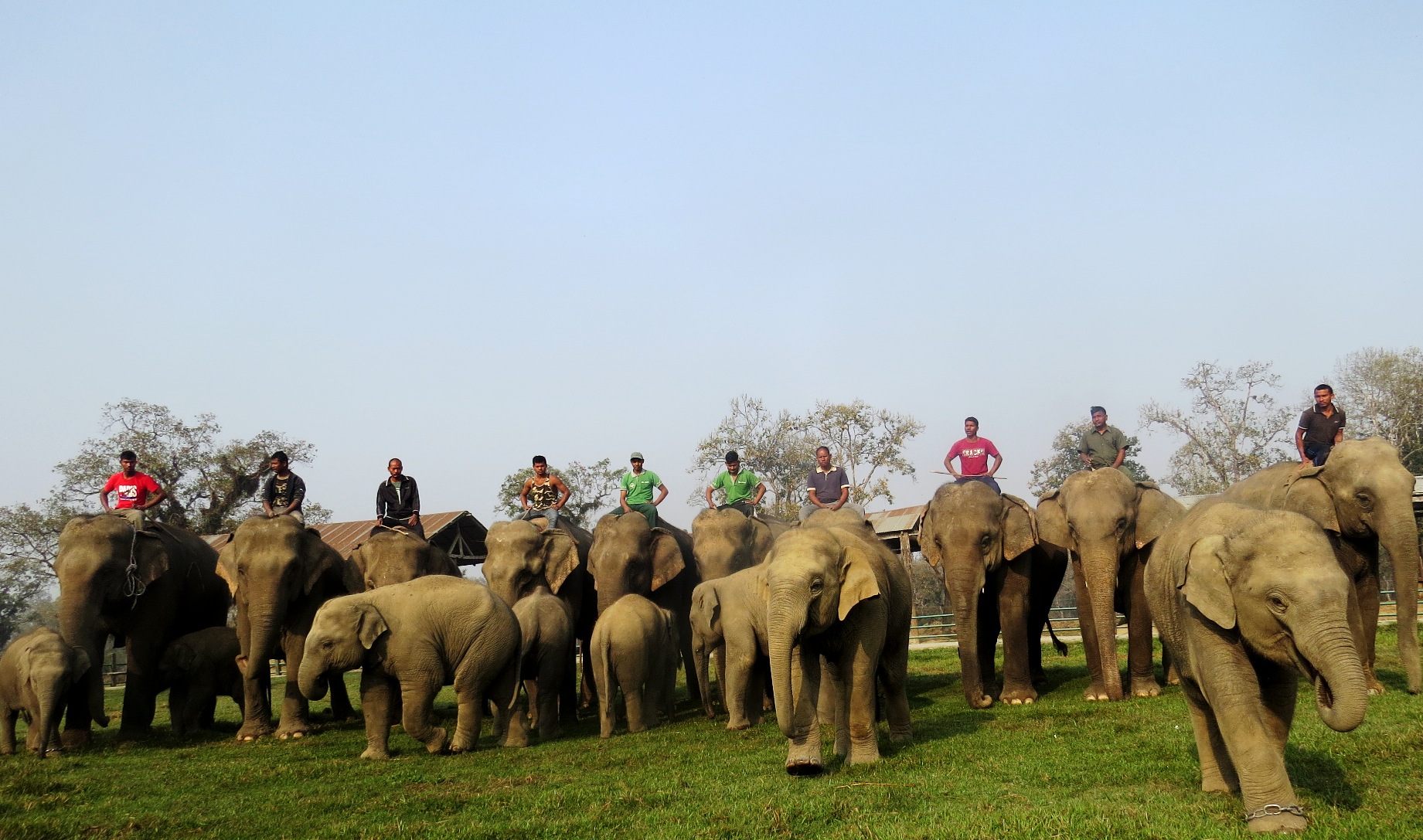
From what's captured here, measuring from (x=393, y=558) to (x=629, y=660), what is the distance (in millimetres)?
5635

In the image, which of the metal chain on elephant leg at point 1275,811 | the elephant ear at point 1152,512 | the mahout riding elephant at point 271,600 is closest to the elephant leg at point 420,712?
the mahout riding elephant at point 271,600

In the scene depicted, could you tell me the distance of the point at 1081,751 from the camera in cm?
1017

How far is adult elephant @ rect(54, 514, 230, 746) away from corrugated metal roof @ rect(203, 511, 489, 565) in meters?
15.0

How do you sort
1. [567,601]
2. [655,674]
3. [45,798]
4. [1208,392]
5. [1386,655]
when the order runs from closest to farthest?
[45,798]
[655,674]
[1386,655]
[567,601]
[1208,392]

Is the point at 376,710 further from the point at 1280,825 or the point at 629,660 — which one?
the point at 1280,825

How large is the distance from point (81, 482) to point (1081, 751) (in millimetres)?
54340

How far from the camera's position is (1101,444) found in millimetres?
17328

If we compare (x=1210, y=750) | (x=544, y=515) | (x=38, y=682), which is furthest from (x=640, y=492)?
(x=1210, y=750)

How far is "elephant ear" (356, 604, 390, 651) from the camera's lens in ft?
40.9

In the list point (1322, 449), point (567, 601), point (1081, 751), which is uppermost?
point (1322, 449)

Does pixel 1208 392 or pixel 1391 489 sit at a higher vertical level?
pixel 1208 392

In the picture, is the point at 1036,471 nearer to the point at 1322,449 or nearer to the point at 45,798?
the point at 1322,449

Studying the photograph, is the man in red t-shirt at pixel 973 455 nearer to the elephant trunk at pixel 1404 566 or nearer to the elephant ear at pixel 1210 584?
the elephant trunk at pixel 1404 566

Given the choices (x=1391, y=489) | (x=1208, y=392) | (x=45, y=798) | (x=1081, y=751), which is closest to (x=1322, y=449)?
(x=1391, y=489)
